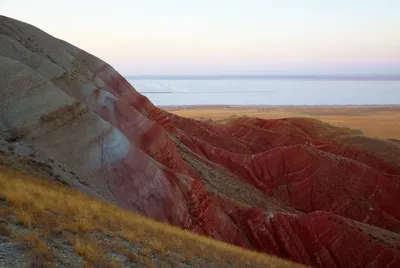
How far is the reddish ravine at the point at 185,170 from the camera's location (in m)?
16.7

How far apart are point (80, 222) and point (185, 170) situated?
17229 millimetres

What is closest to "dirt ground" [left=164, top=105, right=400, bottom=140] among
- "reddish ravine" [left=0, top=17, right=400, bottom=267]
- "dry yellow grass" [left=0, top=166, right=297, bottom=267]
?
"reddish ravine" [left=0, top=17, right=400, bottom=267]

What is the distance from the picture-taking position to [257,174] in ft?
125

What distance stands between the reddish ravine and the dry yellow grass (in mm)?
4795

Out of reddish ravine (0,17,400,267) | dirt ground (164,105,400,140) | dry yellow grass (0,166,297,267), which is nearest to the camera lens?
dry yellow grass (0,166,297,267)

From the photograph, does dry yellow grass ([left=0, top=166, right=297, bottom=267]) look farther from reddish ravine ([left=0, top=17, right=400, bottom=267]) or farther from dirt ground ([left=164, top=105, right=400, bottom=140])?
dirt ground ([left=164, top=105, right=400, bottom=140])

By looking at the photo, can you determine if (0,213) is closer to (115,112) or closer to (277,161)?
(115,112)

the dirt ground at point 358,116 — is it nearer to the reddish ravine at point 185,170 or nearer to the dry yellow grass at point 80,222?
the reddish ravine at point 185,170

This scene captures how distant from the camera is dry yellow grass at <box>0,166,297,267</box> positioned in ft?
26.0

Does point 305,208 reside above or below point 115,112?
below

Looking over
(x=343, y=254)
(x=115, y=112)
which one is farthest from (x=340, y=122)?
(x=115, y=112)

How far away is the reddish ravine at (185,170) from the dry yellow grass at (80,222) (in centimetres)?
480

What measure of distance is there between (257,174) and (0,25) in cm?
2607

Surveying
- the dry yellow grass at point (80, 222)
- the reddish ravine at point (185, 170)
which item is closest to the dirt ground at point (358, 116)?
the reddish ravine at point (185, 170)
